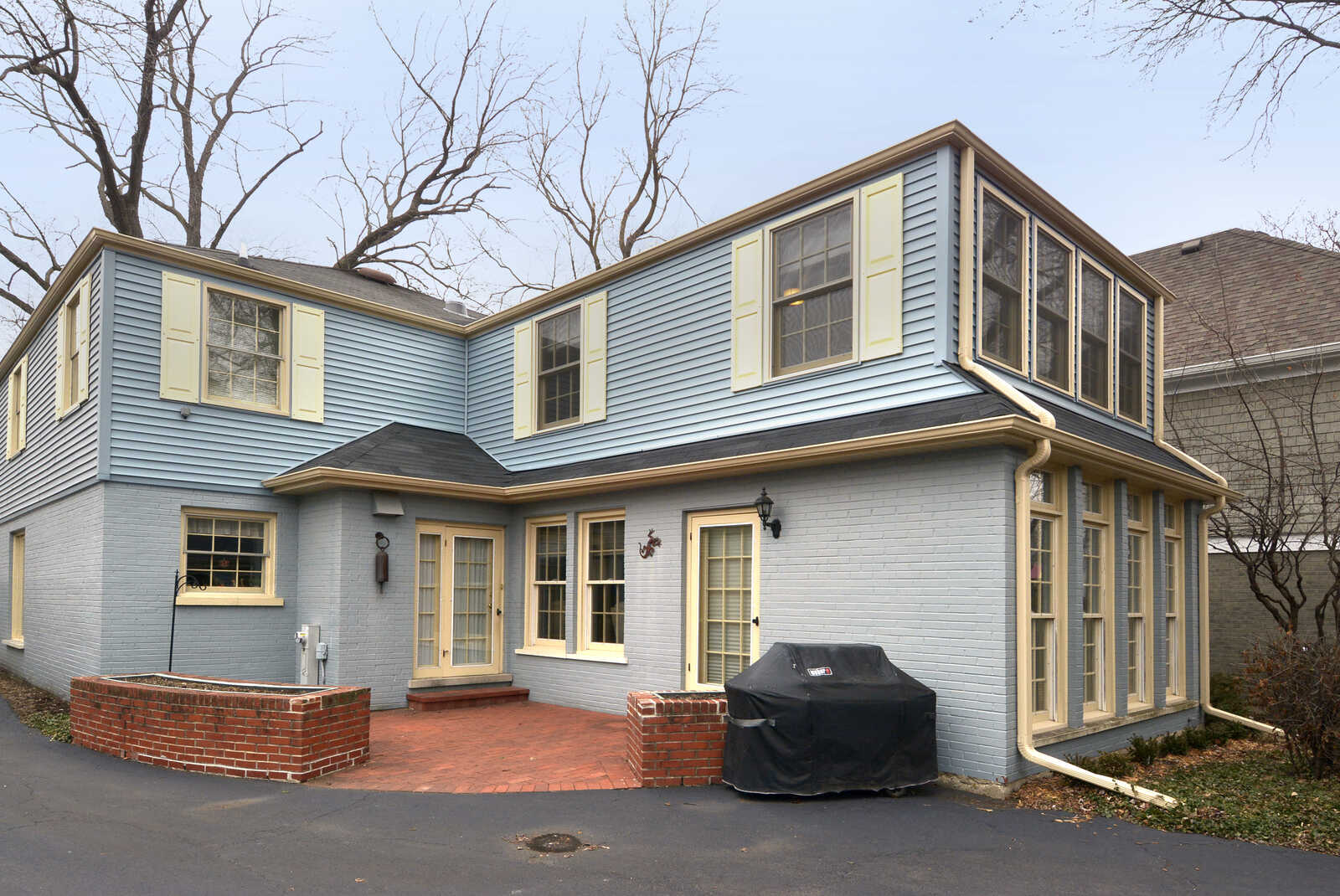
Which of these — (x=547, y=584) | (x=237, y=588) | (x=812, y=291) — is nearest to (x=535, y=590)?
(x=547, y=584)

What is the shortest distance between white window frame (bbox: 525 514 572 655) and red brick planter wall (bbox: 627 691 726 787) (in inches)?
172

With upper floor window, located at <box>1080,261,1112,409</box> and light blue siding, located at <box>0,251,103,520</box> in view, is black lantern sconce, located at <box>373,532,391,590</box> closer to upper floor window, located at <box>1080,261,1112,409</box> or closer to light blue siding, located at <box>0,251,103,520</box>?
light blue siding, located at <box>0,251,103,520</box>

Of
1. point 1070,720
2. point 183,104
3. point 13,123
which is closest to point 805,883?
point 1070,720

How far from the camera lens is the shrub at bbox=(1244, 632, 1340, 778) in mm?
7430

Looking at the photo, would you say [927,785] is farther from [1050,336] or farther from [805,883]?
[1050,336]

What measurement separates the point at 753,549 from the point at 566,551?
10.2 feet

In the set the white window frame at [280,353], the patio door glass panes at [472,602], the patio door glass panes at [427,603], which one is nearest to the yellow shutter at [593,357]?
the patio door glass panes at [472,602]

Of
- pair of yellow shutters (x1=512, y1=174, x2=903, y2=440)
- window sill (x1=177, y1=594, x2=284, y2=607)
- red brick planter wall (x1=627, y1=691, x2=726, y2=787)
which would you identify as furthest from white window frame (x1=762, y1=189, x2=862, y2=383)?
window sill (x1=177, y1=594, x2=284, y2=607)

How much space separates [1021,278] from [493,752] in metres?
6.74

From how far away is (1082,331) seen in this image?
32.2 feet

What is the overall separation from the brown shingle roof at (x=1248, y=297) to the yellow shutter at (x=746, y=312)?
292 inches

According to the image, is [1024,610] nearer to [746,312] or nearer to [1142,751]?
[1142,751]

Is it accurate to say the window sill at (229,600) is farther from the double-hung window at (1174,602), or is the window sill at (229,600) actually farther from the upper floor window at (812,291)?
the double-hung window at (1174,602)

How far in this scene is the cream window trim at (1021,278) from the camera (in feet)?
26.9
